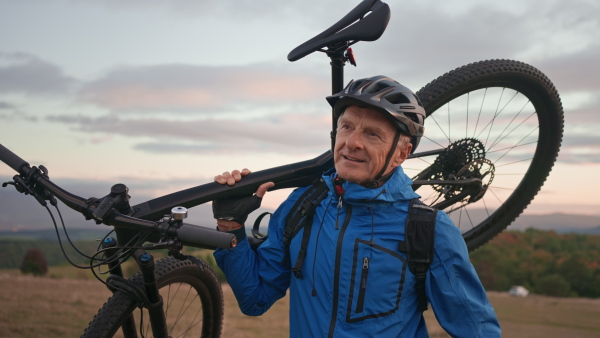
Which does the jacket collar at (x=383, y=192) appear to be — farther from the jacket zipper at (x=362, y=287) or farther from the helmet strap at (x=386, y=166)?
the jacket zipper at (x=362, y=287)

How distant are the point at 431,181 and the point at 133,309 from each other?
2539 millimetres

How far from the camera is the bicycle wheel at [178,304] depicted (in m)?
3.12

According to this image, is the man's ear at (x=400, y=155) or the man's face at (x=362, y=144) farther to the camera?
the man's ear at (x=400, y=155)

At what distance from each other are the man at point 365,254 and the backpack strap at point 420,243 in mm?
36

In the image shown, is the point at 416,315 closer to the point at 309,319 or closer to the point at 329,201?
the point at 309,319

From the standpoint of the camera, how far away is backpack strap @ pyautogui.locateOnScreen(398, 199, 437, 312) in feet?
9.16

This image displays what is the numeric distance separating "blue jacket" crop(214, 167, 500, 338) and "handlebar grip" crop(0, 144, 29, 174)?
1645 millimetres

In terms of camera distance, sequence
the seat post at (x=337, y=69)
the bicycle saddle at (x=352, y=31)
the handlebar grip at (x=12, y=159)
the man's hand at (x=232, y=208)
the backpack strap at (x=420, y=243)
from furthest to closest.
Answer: the seat post at (x=337, y=69)
the bicycle saddle at (x=352, y=31)
the man's hand at (x=232, y=208)
the handlebar grip at (x=12, y=159)
the backpack strap at (x=420, y=243)

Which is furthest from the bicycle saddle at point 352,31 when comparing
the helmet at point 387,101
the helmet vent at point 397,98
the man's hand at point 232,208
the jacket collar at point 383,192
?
the jacket collar at point 383,192

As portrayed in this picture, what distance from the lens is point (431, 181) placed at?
175 inches

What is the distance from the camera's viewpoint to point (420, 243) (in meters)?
2.80

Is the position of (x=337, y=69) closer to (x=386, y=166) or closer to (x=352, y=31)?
(x=352, y=31)

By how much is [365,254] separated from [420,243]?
0.29 m

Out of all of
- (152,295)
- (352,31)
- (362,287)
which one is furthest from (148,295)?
(352,31)
